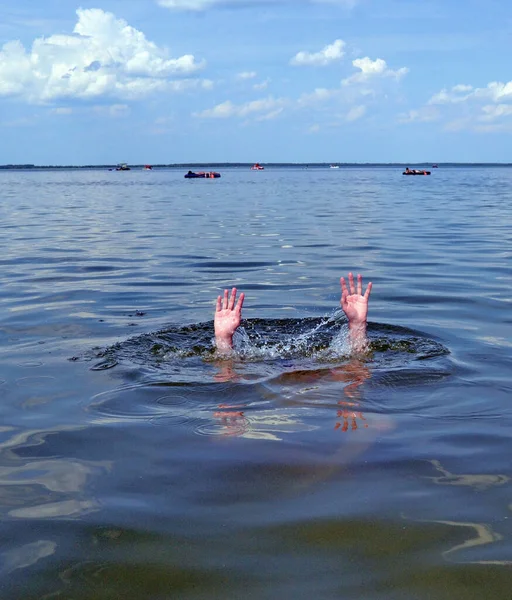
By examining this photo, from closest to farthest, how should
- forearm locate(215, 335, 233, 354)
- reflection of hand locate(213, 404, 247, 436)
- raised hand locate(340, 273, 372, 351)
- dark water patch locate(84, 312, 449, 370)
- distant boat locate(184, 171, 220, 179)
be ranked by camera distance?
reflection of hand locate(213, 404, 247, 436) → dark water patch locate(84, 312, 449, 370) → forearm locate(215, 335, 233, 354) → raised hand locate(340, 273, 372, 351) → distant boat locate(184, 171, 220, 179)

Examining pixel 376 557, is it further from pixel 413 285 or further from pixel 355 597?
pixel 413 285

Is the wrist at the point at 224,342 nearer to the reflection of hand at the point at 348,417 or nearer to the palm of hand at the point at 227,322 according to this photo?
the palm of hand at the point at 227,322

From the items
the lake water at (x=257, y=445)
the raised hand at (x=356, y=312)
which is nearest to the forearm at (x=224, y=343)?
the lake water at (x=257, y=445)

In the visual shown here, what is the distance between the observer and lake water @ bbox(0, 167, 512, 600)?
3.38 m

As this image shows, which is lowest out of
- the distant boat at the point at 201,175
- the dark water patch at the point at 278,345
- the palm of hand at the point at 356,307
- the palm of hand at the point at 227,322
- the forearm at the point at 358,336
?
the dark water patch at the point at 278,345

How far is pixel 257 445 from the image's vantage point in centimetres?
495

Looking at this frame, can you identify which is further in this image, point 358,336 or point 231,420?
point 358,336

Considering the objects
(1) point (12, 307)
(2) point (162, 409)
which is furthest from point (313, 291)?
(2) point (162, 409)

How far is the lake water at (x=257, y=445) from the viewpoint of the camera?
3375 millimetres

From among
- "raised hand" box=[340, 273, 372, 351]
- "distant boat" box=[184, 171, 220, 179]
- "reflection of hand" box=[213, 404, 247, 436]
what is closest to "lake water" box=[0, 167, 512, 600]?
"reflection of hand" box=[213, 404, 247, 436]

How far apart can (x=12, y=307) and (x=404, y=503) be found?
293 inches

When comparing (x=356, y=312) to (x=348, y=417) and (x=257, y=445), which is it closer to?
(x=348, y=417)

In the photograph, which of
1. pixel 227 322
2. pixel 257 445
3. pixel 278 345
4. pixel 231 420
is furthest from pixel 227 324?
pixel 257 445

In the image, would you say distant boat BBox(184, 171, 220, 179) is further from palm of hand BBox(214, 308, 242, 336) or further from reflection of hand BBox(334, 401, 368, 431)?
reflection of hand BBox(334, 401, 368, 431)
